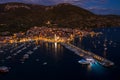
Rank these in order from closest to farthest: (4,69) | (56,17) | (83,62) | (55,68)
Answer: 1. (4,69)
2. (55,68)
3. (83,62)
4. (56,17)

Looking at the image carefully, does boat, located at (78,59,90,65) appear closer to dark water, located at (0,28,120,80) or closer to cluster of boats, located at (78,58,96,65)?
cluster of boats, located at (78,58,96,65)

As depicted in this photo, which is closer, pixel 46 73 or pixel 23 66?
pixel 46 73

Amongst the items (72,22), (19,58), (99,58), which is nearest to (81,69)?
(99,58)

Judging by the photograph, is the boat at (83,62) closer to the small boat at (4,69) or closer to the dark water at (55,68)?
the dark water at (55,68)

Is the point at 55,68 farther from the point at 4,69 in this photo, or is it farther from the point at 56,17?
the point at 56,17

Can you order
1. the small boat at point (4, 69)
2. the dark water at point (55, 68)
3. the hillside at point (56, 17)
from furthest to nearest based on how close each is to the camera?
the hillside at point (56, 17)
the small boat at point (4, 69)
the dark water at point (55, 68)

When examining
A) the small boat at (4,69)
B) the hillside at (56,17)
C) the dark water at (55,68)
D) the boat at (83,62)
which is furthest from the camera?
the hillside at (56,17)

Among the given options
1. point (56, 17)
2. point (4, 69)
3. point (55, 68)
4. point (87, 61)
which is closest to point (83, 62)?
point (87, 61)

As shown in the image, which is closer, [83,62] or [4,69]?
[4,69]

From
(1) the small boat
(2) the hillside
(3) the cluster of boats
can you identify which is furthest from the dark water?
(2) the hillside

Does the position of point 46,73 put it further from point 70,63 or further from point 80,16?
point 80,16

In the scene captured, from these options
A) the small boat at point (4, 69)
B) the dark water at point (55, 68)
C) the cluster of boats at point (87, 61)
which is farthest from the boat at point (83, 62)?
the small boat at point (4, 69)
